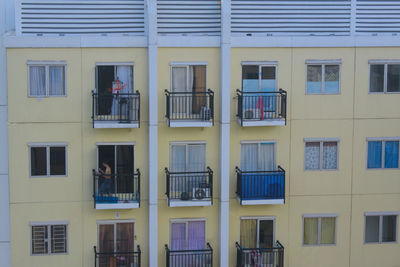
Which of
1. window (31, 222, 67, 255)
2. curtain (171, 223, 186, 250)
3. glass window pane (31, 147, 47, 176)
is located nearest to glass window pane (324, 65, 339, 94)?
curtain (171, 223, 186, 250)

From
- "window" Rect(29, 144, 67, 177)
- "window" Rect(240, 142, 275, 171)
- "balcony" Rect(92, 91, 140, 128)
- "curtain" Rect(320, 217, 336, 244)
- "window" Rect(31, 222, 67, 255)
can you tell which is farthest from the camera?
"curtain" Rect(320, 217, 336, 244)

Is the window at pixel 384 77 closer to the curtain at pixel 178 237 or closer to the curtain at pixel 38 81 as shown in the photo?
the curtain at pixel 178 237

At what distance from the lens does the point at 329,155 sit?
23.7 metres

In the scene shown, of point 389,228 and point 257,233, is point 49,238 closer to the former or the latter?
point 257,233

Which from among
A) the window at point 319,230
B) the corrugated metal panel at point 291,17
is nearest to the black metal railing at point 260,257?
the window at point 319,230

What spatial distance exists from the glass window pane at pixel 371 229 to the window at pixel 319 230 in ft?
3.67

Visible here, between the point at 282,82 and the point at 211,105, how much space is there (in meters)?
2.46

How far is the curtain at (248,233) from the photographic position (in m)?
23.6

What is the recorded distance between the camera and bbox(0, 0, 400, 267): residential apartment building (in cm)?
2245

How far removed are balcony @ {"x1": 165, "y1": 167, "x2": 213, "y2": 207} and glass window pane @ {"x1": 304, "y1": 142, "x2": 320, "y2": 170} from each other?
3210 millimetres

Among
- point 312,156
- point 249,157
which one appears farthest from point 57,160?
point 312,156

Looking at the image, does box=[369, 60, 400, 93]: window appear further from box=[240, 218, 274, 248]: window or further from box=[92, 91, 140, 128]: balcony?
box=[92, 91, 140, 128]: balcony

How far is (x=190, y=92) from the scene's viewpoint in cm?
2269

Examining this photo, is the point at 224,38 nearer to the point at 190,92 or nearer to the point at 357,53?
the point at 190,92
